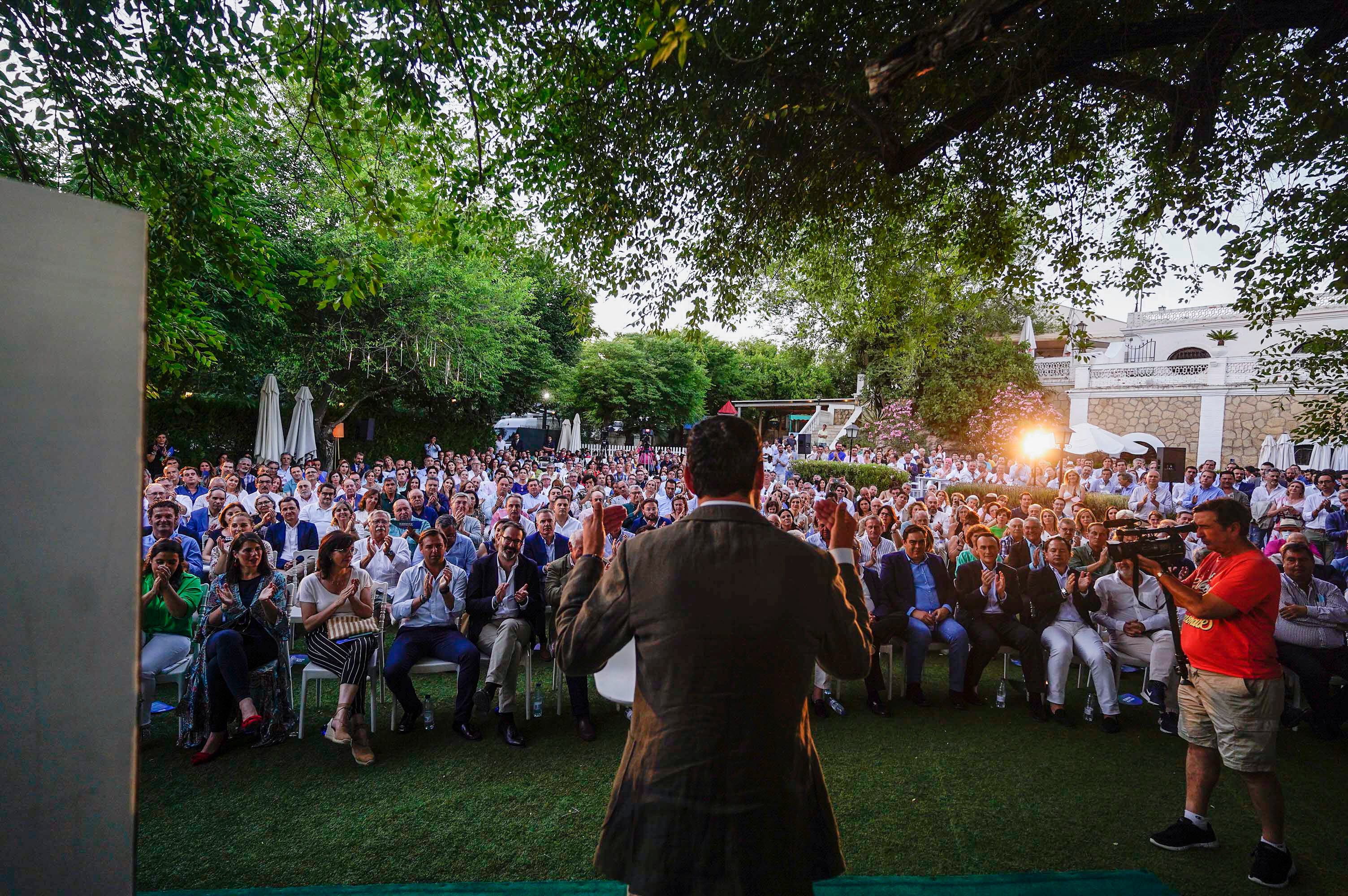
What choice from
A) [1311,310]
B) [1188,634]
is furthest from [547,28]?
[1311,310]

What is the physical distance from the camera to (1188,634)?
335 cm

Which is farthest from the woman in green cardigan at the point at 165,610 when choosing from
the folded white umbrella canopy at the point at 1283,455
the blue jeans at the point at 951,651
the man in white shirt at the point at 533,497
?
the folded white umbrella canopy at the point at 1283,455

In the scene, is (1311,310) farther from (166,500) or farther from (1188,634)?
(166,500)

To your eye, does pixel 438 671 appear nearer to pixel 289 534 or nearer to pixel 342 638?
pixel 342 638

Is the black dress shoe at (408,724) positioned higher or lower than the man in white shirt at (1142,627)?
lower

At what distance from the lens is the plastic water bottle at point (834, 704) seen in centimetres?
527

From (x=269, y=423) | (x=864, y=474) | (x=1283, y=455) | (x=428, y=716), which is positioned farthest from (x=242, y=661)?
(x=1283, y=455)

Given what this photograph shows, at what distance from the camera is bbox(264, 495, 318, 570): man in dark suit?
721 cm

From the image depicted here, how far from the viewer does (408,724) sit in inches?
192

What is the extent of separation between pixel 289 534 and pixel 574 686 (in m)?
4.32

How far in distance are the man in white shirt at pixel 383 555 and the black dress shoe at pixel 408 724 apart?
4.58ft

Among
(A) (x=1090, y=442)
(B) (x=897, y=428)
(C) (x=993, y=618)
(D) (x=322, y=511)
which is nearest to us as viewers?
(C) (x=993, y=618)

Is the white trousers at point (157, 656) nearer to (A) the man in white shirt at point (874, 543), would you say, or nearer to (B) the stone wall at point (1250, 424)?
(A) the man in white shirt at point (874, 543)

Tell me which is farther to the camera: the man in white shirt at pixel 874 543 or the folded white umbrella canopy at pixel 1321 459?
the folded white umbrella canopy at pixel 1321 459
